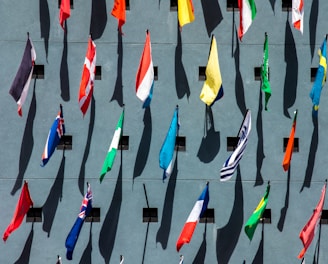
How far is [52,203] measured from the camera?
132ft

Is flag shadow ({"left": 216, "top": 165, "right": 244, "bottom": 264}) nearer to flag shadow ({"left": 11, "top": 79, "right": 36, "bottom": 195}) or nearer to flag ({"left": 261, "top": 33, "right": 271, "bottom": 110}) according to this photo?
flag ({"left": 261, "top": 33, "right": 271, "bottom": 110})

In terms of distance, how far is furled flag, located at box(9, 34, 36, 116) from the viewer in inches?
1561

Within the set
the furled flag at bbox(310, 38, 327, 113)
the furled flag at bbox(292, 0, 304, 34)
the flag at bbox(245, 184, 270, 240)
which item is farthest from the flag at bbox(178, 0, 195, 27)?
the flag at bbox(245, 184, 270, 240)

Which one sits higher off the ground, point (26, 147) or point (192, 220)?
point (26, 147)

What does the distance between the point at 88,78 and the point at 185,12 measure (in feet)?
10.8

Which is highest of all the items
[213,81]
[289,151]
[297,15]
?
[297,15]

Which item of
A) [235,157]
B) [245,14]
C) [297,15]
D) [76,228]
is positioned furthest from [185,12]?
[76,228]

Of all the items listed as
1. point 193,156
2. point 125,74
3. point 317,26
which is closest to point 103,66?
point 125,74

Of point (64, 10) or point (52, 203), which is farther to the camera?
point (52, 203)

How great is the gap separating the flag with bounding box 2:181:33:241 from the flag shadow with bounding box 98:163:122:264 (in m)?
2.26

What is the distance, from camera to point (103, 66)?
40.8 metres

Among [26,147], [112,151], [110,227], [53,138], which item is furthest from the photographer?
[26,147]

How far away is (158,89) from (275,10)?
409 cm

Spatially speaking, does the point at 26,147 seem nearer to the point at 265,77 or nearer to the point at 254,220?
the point at 254,220
